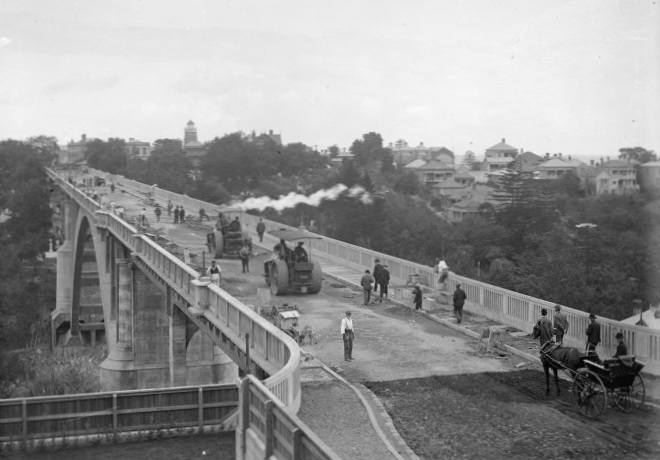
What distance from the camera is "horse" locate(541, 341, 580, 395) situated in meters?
14.5

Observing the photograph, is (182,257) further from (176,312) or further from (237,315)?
(237,315)

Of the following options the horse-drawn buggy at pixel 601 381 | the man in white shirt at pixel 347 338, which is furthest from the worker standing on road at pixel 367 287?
the horse-drawn buggy at pixel 601 381

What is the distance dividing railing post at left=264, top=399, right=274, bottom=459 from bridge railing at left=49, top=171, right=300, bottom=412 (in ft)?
4.35

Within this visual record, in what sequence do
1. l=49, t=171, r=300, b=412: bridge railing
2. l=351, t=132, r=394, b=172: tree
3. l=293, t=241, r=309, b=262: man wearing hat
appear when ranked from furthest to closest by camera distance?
l=351, t=132, r=394, b=172: tree < l=293, t=241, r=309, b=262: man wearing hat < l=49, t=171, r=300, b=412: bridge railing

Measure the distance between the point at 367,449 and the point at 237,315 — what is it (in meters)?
7.72

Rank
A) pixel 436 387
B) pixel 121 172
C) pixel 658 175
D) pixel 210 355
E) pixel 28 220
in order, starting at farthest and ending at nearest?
pixel 121 172 → pixel 28 220 → pixel 658 175 → pixel 210 355 → pixel 436 387

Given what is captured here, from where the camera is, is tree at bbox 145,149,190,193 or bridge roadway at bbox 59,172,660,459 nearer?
bridge roadway at bbox 59,172,660,459

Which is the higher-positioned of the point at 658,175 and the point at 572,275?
the point at 658,175

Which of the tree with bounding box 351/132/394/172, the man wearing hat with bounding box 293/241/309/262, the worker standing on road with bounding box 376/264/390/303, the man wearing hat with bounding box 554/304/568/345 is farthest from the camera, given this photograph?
the tree with bounding box 351/132/394/172

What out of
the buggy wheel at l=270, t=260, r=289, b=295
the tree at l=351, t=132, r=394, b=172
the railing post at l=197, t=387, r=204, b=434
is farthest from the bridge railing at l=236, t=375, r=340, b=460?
the tree at l=351, t=132, r=394, b=172

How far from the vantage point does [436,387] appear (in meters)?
15.9

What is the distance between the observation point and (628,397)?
1406cm

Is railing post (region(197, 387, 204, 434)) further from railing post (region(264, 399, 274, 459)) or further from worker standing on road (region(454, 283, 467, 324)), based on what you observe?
railing post (region(264, 399, 274, 459))

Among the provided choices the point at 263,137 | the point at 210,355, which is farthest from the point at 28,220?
the point at 210,355
